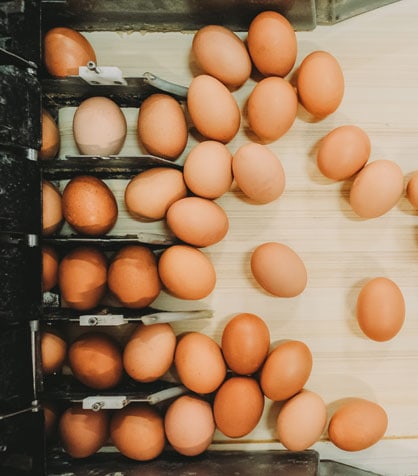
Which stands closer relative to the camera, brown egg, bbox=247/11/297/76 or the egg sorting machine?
the egg sorting machine

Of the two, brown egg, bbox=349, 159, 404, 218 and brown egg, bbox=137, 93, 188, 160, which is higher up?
brown egg, bbox=137, 93, 188, 160

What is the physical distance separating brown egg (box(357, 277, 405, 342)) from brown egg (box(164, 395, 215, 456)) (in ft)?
1.14

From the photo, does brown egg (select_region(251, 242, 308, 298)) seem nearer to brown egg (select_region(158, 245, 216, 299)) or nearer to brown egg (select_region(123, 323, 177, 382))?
brown egg (select_region(158, 245, 216, 299))

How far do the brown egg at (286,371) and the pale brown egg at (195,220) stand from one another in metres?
0.25

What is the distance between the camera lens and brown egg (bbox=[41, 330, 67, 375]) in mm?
1004

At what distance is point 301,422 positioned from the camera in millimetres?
987

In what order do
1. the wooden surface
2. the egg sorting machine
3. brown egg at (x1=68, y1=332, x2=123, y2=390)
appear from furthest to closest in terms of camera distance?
the wooden surface
brown egg at (x1=68, y1=332, x2=123, y2=390)
the egg sorting machine

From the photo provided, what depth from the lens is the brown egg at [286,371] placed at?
3.22ft

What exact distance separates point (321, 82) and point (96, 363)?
0.66 m

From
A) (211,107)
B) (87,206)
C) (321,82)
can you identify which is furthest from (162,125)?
(321,82)

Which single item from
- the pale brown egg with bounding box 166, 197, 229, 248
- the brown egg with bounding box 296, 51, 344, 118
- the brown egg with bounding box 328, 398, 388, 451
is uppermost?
the brown egg with bounding box 296, 51, 344, 118

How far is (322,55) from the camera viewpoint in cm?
102

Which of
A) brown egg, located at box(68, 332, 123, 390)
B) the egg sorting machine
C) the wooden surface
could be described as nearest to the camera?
the egg sorting machine

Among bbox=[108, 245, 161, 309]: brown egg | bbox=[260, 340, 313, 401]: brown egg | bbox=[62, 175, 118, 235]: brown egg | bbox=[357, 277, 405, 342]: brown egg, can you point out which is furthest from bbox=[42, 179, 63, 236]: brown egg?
bbox=[357, 277, 405, 342]: brown egg
